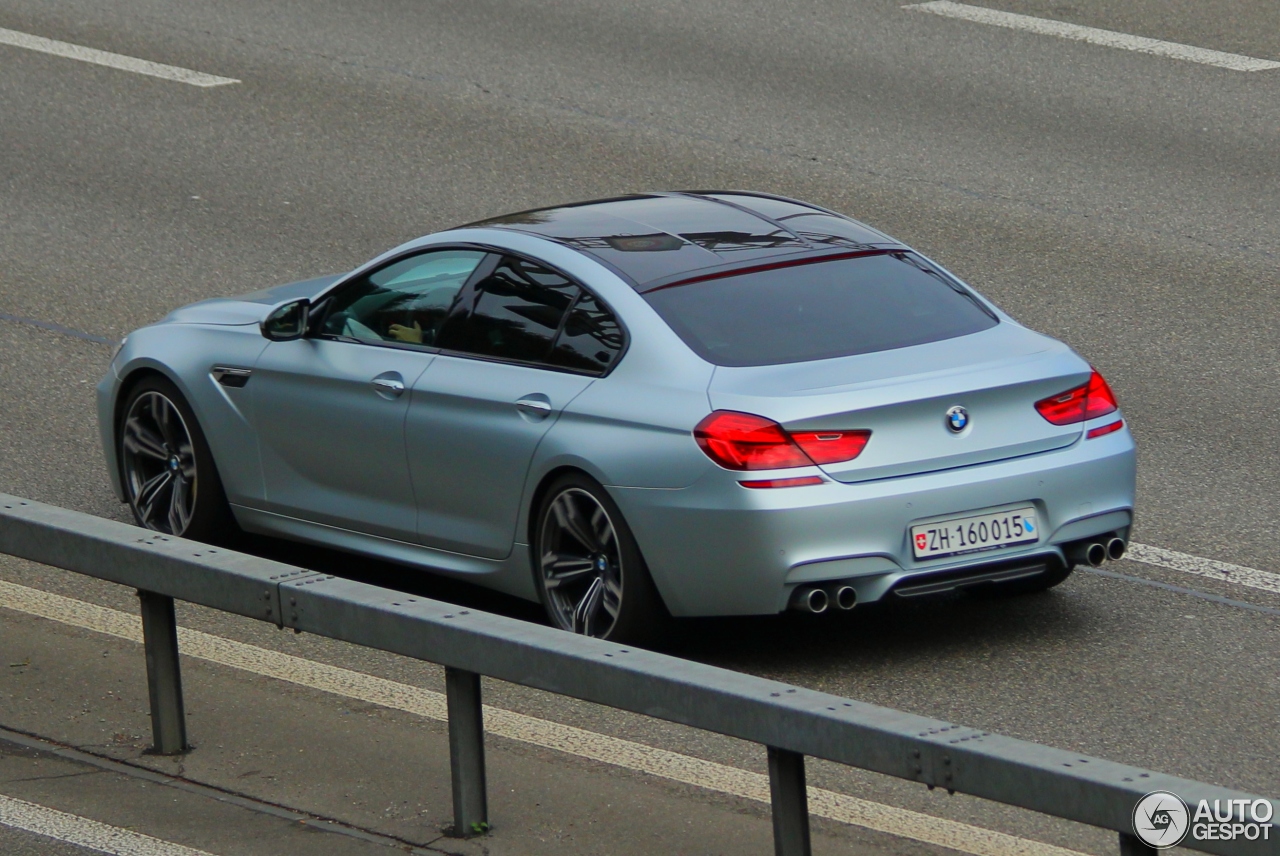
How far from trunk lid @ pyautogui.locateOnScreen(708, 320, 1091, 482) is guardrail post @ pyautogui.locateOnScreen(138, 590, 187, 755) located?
1867 mm

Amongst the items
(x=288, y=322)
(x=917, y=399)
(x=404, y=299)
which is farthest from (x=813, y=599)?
A: (x=288, y=322)

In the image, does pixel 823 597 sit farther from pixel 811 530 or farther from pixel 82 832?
pixel 82 832

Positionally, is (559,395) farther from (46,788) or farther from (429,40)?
(429,40)

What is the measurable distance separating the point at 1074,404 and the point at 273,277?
6.23m

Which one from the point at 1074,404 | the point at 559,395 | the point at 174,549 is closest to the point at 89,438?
the point at 559,395

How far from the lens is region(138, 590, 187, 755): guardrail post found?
6242 millimetres

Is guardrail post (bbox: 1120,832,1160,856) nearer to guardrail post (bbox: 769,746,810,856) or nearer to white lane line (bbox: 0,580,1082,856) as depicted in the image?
guardrail post (bbox: 769,746,810,856)

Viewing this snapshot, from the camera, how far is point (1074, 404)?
23.8ft

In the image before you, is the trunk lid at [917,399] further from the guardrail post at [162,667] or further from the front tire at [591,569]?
the guardrail post at [162,667]

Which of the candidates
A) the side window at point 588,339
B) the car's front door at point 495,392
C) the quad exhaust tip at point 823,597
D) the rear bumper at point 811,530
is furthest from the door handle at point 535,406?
the quad exhaust tip at point 823,597

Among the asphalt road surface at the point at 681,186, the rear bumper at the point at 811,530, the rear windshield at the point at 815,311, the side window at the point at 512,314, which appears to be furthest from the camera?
the side window at the point at 512,314

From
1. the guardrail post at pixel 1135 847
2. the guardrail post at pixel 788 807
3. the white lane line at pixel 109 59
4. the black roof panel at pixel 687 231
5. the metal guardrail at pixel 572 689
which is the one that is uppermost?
the white lane line at pixel 109 59

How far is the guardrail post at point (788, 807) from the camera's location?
16.5 feet

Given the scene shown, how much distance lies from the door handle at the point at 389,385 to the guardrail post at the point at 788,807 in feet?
10.4
